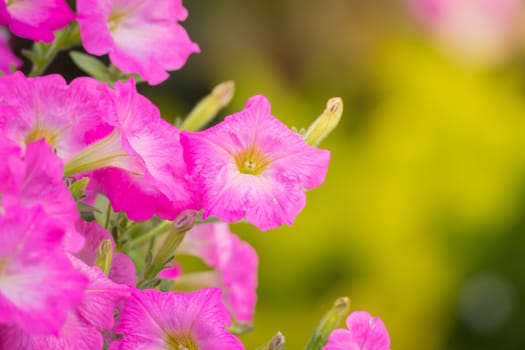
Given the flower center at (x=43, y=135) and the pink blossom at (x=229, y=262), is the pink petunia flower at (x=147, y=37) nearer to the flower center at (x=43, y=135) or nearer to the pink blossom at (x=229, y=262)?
the flower center at (x=43, y=135)

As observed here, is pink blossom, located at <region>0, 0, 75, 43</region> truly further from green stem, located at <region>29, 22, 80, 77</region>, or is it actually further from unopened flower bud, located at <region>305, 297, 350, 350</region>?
unopened flower bud, located at <region>305, 297, 350, 350</region>

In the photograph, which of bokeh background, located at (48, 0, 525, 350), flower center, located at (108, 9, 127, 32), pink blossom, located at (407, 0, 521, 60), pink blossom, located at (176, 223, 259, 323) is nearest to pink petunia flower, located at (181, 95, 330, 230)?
flower center, located at (108, 9, 127, 32)

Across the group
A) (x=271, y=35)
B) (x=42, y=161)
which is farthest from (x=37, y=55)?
(x=271, y=35)

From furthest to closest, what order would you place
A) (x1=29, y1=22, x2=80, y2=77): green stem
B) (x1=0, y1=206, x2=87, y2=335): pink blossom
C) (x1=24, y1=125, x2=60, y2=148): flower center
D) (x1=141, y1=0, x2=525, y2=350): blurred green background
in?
1. (x1=141, y1=0, x2=525, y2=350): blurred green background
2. (x1=29, y1=22, x2=80, y2=77): green stem
3. (x1=24, y1=125, x2=60, y2=148): flower center
4. (x1=0, y1=206, x2=87, y2=335): pink blossom

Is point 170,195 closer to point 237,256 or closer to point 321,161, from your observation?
point 321,161

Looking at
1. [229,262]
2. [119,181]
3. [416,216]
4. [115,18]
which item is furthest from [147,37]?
[416,216]

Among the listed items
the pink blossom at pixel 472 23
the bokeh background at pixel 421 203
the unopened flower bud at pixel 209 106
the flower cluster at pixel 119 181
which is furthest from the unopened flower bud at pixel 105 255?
the pink blossom at pixel 472 23

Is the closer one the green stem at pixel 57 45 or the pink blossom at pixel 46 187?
the pink blossom at pixel 46 187

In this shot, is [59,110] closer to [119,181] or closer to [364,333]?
[119,181]
